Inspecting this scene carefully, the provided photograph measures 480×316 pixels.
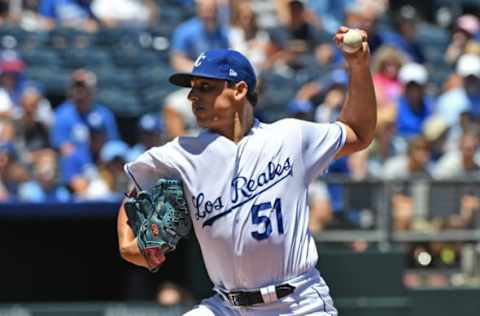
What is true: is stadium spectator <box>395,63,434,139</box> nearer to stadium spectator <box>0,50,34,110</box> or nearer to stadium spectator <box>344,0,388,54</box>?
stadium spectator <box>344,0,388,54</box>

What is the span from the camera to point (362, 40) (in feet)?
15.0

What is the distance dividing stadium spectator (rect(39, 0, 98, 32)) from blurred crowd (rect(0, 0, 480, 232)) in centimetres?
1

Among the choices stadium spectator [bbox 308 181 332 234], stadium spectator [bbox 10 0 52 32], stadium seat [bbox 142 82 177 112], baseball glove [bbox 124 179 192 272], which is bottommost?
stadium spectator [bbox 308 181 332 234]

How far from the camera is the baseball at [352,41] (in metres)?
4.54

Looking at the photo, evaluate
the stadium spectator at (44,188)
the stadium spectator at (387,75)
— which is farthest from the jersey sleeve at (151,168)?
the stadium spectator at (387,75)

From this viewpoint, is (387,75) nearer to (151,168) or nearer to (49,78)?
(49,78)

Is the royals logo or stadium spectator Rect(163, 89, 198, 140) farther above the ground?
the royals logo

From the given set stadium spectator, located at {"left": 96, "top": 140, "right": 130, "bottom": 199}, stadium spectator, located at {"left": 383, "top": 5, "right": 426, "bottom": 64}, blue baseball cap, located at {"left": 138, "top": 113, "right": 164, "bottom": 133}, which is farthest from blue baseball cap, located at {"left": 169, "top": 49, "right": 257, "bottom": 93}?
stadium spectator, located at {"left": 383, "top": 5, "right": 426, "bottom": 64}

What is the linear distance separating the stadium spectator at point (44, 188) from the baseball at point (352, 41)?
4.06 m

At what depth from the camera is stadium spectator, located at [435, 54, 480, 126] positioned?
32.9 ft

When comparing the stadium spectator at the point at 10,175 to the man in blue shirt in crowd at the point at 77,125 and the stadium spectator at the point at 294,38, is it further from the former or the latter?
the stadium spectator at the point at 294,38

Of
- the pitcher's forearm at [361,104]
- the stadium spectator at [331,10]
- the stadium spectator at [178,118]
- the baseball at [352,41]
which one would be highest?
the baseball at [352,41]

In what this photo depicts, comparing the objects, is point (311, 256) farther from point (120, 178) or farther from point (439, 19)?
point (439, 19)

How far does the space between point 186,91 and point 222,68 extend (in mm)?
4813
